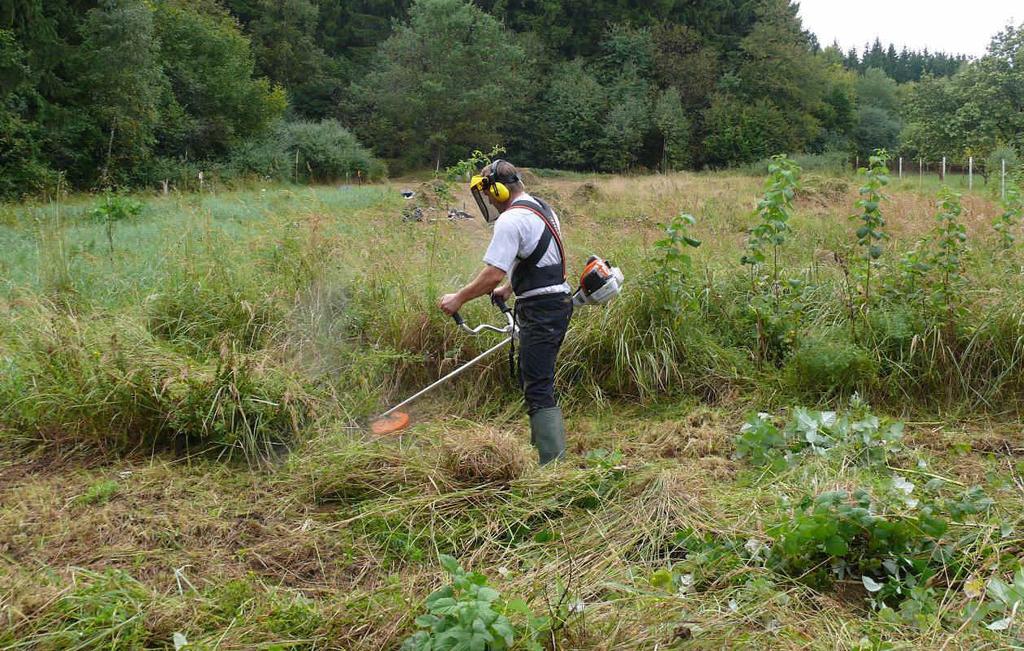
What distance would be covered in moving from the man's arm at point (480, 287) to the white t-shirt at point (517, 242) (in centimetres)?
5

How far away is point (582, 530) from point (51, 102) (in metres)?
22.7

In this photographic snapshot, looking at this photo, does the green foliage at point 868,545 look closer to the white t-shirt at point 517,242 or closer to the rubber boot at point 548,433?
the rubber boot at point 548,433

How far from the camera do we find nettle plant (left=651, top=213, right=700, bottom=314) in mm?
5855

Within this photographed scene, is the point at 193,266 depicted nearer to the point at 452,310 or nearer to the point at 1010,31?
the point at 452,310

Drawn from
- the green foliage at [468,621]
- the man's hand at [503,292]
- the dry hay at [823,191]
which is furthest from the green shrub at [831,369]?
the dry hay at [823,191]

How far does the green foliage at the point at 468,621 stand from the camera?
2.36 m

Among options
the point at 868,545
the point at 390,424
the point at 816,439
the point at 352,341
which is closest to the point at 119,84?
the point at 352,341

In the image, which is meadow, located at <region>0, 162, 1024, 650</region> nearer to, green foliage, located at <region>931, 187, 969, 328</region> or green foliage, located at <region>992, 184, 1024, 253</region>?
green foliage, located at <region>931, 187, 969, 328</region>

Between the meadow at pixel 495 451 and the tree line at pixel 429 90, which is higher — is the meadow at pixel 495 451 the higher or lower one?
the lower one

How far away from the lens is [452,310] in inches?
174

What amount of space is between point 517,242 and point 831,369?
2504mm

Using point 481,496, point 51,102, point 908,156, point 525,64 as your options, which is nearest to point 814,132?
point 908,156

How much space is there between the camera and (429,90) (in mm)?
35719

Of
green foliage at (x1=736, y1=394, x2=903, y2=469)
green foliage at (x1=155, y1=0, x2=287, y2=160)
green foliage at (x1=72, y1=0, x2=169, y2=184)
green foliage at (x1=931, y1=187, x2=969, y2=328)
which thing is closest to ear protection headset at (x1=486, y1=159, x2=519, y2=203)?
green foliage at (x1=736, y1=394, x2=903, y2=469)
